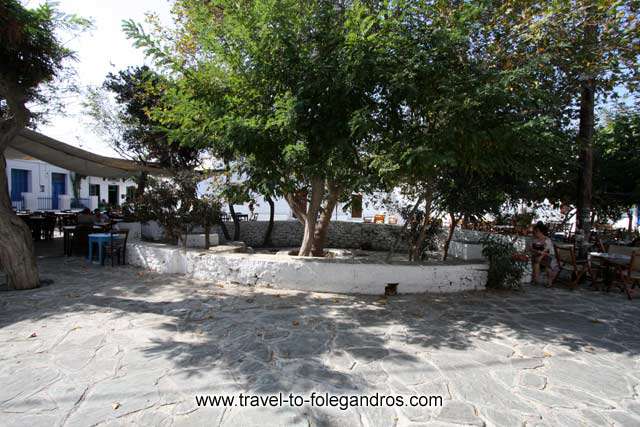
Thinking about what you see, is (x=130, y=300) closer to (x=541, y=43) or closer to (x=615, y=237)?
(x=541, y=43)

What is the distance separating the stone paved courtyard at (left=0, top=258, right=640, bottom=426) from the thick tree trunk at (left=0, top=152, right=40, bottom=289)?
33cm

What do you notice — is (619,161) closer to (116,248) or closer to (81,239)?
(116,248)

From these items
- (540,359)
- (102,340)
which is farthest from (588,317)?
(102,340)

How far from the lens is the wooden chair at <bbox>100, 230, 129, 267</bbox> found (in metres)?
8.08

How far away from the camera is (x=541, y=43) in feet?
20.6

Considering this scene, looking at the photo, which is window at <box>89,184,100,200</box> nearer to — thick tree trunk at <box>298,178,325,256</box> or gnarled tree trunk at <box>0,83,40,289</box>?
gnarled tree trunk at <box>0,83,40,289</box>

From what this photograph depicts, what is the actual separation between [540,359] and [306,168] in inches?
148

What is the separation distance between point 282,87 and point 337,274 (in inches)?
126

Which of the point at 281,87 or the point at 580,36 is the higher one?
the point at 580,36

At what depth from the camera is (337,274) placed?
20.0 ft

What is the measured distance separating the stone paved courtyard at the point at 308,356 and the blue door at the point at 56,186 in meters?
23.1

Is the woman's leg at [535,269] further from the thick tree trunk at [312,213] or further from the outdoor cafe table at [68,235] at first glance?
the outdoor cafe table at [68,235]

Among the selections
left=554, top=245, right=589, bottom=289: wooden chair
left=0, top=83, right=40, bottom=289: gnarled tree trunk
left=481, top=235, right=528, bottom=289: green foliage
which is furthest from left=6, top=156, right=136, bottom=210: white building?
left=554, top=245, right=589, bottom=289: wooden chair

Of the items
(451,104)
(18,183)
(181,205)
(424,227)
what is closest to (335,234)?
(424,227)
